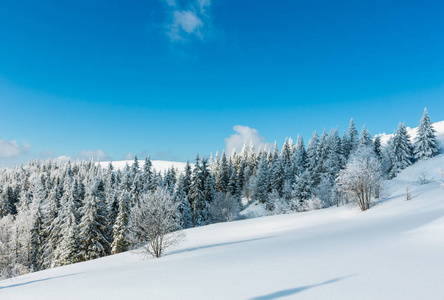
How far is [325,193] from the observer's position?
53.1 m

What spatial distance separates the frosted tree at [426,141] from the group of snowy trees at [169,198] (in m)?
0.18

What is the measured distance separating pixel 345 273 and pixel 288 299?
3225mm

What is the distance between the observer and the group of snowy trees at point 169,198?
107 feet

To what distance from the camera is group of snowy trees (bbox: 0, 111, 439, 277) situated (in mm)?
32469

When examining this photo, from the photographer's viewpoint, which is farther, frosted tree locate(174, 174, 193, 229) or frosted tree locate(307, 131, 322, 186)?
frosted tree locate(307, 131, 322, 186)

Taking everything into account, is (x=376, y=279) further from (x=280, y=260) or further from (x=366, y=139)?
(x=366, y=139)

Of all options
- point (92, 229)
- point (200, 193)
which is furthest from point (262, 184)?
point (92, 229)

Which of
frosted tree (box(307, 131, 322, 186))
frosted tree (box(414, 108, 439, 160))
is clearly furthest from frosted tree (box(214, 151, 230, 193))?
frosted tree (box(414, 108, 439, 160))

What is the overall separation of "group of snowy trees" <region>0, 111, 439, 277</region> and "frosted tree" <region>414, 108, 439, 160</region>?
180mm

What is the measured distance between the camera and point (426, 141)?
53.9m

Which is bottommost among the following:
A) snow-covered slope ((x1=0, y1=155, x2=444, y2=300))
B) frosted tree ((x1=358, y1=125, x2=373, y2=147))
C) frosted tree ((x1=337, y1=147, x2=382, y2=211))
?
snow-covered slope ((x1=0, y1=155, x2=444, y2=300))

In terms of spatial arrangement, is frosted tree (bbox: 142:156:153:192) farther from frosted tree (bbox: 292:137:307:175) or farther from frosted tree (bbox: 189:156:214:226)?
frosted tree (bbox: 292:137:307:175)

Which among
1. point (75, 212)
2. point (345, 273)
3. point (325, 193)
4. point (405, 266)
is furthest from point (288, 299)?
point (325, 193)

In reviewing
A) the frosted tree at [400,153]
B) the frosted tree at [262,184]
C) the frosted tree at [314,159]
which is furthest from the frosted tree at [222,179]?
the frosted tree at [400,153]
